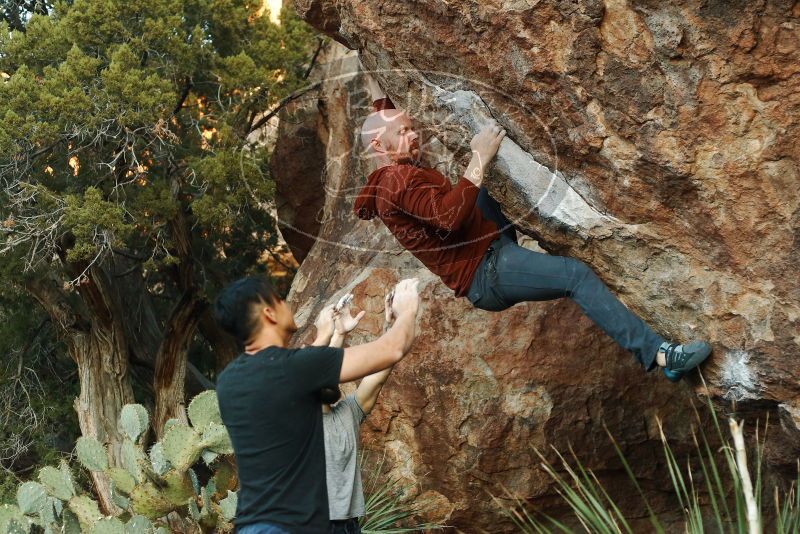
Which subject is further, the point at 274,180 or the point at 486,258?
the point at 274,180

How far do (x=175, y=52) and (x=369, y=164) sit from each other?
103 inches

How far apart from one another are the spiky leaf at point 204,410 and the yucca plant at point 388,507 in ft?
4.43

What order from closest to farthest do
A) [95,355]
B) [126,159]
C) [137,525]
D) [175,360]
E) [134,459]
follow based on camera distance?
[137,525] → [134,459] → [126,159] → [95,355] → [175,360]

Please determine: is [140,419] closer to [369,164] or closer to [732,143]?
[369,164]

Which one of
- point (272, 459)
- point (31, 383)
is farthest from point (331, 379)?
point (31, 383)

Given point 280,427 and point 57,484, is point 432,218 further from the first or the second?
point 57,484

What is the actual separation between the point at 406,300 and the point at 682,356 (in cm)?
153

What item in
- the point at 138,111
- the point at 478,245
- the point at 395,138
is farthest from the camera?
the point at 138,111

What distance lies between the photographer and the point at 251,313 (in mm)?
4363

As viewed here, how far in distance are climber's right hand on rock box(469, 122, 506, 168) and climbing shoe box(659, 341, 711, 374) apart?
1.37 metres

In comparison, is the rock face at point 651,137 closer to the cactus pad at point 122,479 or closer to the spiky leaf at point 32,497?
the cactus pad at point 122,479

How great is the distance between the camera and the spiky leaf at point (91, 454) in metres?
7.21

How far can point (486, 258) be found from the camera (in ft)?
19.6

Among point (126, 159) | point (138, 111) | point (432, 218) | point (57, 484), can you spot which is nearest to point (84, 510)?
point (57, 484)
